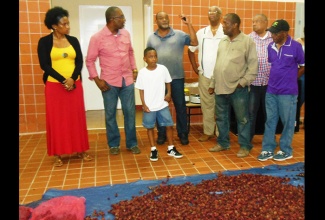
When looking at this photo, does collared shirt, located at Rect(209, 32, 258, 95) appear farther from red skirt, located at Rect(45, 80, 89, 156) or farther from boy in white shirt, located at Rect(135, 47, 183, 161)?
red skirt, located at Rect(45, 80, 89, 156)

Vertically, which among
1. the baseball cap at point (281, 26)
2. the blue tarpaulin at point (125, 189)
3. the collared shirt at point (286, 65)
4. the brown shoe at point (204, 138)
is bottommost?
the blue tarpaulin at point (125, 189)

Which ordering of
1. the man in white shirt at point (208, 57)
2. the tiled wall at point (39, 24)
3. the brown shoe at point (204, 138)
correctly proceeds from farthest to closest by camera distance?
the tiled wall at point (39, 24), the brown shoe at point (204, 138), the man in white shirt at point (208, 57)

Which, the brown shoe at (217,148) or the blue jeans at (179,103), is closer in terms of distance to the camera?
the brown shoe at (217,148)

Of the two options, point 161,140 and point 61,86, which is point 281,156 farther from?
point 61,86

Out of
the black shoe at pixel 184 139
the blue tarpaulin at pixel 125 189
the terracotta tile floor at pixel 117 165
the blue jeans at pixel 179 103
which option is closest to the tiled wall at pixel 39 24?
the terracotta tile floor at pixel 117 165

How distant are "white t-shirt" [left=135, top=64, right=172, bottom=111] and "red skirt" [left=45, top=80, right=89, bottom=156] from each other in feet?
2.42

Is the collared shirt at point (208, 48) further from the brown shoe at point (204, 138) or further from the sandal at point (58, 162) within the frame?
the sandal at point (58, 162)

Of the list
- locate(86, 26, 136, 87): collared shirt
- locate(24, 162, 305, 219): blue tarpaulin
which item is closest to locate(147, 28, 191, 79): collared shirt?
locate(86, 26, 136, 87): collared shirt

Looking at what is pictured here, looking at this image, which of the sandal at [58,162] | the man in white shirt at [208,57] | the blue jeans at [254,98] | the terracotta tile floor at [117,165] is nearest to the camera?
the terracotta tile floor at [117,165]

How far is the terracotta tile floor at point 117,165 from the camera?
3.33 metres

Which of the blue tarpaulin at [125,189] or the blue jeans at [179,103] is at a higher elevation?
the blue jeans at [179,103]

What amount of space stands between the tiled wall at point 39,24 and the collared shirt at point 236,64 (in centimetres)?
144
